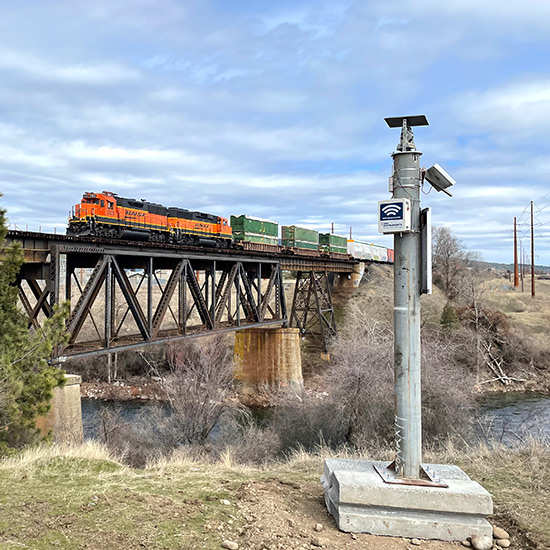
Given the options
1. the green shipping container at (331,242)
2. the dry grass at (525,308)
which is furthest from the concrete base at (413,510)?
the green shipping container at (331,242)

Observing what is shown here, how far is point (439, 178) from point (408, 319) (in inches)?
84.9

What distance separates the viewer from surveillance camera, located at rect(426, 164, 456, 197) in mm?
7143

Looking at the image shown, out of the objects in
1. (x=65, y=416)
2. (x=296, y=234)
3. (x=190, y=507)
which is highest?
(x=296, y=234)

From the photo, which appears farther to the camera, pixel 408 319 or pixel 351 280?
pixel 351 280

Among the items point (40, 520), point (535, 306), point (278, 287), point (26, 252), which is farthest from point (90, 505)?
point (535, 306)

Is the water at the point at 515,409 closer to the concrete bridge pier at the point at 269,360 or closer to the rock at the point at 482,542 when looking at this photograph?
the concrete bridge pier at the point at 269,360

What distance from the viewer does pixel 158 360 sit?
4538cm

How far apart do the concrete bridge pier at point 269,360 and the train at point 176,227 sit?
7988 mm

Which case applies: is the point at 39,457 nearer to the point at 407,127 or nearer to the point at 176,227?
the point at 407,127

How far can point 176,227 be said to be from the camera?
Answer: 33438mm

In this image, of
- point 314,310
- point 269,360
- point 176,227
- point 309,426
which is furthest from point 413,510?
point 314,310

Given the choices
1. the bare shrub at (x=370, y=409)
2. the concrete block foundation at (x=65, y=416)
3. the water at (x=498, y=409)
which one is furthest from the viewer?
the water at (x=498, y=409)

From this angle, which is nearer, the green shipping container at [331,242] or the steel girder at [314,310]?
the steel girder at [314,310]

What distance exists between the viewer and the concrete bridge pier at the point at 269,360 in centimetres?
3656
